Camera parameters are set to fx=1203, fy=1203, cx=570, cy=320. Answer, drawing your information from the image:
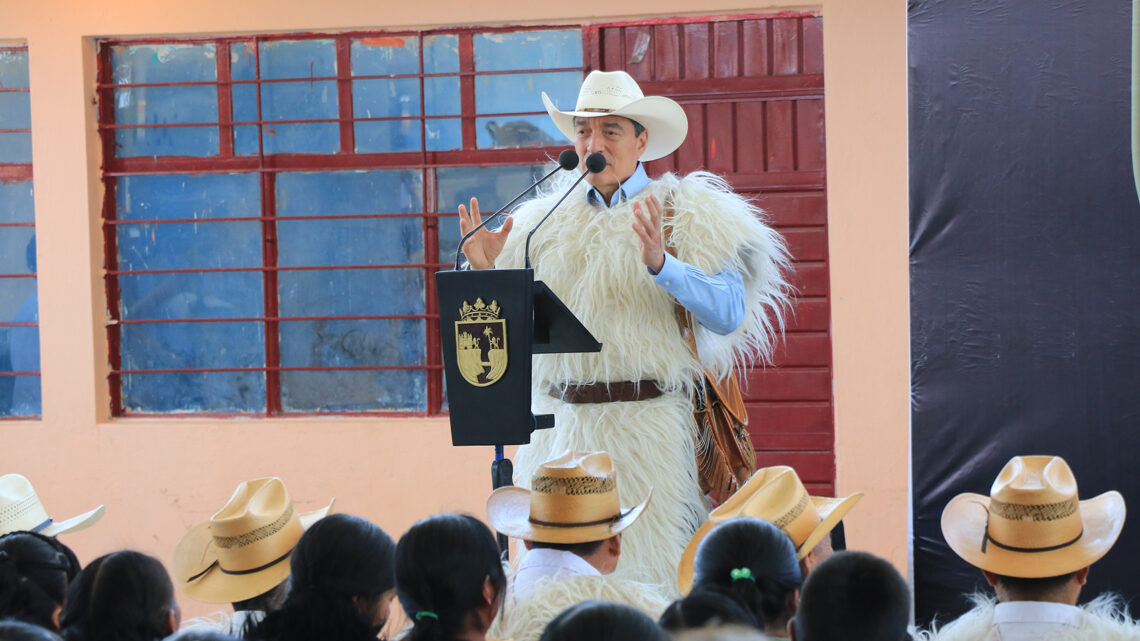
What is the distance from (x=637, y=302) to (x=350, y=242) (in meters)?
2.28

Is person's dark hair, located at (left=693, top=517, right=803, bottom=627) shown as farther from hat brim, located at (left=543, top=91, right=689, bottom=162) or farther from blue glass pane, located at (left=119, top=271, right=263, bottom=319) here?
blue glass pane, located at (left=119, top=271, right=263, bottom=319)

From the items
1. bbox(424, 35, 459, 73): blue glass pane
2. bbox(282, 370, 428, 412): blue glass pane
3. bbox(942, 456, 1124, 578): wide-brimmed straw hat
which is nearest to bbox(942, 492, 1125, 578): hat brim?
bbox(942, 456, 1124, 578): wide-brimmed straw hat

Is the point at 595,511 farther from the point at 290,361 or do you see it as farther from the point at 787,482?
the point at 290,361

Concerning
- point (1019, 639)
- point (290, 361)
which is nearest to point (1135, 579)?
point (1019, 639)

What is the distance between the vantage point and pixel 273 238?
4867 millimetres

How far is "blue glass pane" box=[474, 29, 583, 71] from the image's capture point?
4664 mm

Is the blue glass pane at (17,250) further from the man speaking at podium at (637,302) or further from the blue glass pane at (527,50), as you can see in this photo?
the man speaking at podium at (637,302)

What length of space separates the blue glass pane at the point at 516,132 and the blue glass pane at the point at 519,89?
4 cm

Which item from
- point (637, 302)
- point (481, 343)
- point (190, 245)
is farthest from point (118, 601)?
point (190, 245)

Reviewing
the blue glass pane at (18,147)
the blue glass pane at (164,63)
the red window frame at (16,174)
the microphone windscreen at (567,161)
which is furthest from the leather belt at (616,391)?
the blue glass pane at (18,147)

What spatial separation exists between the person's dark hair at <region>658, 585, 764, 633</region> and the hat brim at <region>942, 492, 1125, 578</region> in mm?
698

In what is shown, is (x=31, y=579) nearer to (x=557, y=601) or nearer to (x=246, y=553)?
(x=246, y=553)

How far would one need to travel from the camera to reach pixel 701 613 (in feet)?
4.89

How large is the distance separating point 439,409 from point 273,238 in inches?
38.1
